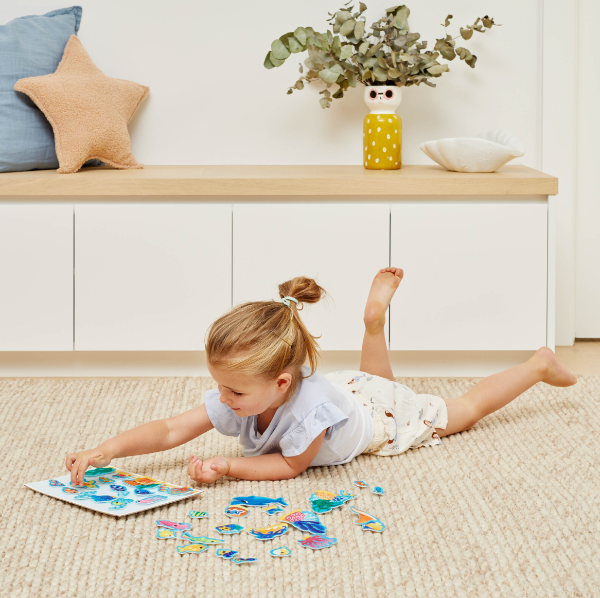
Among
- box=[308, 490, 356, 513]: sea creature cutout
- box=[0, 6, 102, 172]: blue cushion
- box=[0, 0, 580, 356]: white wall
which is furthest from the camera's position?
box=[0, 0, 580, 356]: white wall

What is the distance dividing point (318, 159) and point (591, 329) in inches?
43.3

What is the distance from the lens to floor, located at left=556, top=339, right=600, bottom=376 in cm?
220

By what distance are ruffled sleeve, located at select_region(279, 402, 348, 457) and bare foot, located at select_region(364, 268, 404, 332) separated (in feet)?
1.14

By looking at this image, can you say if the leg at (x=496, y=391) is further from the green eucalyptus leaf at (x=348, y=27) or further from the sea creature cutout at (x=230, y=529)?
the green eucalyptus leaf at (x=348, y=27)

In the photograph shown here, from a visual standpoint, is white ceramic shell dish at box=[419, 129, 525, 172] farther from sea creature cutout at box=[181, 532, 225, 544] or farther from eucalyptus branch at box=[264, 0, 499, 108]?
sea creature cutout at box=[181, 532, 225, 544]

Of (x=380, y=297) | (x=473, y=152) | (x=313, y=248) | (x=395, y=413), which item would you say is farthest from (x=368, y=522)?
(x=473, y=152)

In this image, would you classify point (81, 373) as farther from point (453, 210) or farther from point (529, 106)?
point (529, 106)

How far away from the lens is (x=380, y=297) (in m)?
1.66

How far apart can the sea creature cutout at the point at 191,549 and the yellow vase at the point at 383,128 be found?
1432 millimetres

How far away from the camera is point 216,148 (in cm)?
248

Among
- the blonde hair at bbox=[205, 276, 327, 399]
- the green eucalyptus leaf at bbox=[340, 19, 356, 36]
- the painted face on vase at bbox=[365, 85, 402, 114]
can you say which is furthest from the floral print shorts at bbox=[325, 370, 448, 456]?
the green eucalyptus leaf at bbox=[340, 19, 356, 36]

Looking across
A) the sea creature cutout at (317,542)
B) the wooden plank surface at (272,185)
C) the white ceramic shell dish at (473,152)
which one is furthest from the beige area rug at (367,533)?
the white ceramic shell dish at (473,152)

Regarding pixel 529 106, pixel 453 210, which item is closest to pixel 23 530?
pixel 453 210

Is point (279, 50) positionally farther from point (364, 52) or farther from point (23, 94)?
point (23, 94)
